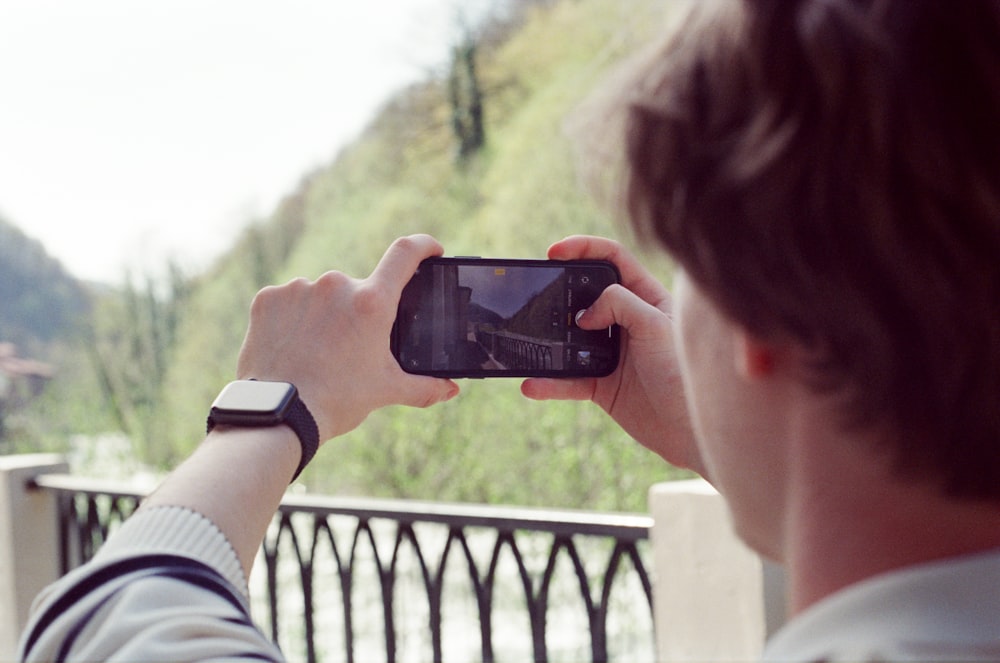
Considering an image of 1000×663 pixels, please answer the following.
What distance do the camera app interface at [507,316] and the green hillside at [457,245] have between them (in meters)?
6.51

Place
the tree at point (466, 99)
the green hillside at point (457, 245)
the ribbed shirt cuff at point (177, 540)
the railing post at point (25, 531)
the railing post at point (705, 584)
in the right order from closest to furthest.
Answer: the ribbed shirt cuff at point (177, 540)
the railing post at point (705, 584)
the railing post at point (25, 531)
the green hillside at point (457, 245)
the tree at point (466, 99)

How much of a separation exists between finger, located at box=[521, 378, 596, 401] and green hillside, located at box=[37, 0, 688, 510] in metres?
6.60

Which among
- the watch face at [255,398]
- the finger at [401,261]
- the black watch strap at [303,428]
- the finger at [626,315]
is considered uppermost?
the finger at [401,261]

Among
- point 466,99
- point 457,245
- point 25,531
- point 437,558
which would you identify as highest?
point 466,99

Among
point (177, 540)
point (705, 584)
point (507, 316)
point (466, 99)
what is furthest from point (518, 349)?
point (466, 99)

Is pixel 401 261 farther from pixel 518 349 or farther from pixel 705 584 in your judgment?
pixel 705 584

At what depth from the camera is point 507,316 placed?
1095mm

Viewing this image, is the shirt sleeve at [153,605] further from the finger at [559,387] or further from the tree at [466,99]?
the tree at [466,99]

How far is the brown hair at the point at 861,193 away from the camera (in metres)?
0.42

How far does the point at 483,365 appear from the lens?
1051mm

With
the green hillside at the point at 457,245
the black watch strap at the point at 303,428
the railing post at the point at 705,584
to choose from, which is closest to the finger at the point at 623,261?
the black watch strap at the point at 303,428

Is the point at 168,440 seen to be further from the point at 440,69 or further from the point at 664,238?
the point at 664,238

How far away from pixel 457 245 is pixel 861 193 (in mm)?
14528

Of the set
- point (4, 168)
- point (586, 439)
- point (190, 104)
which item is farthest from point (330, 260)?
point (4, 168)
